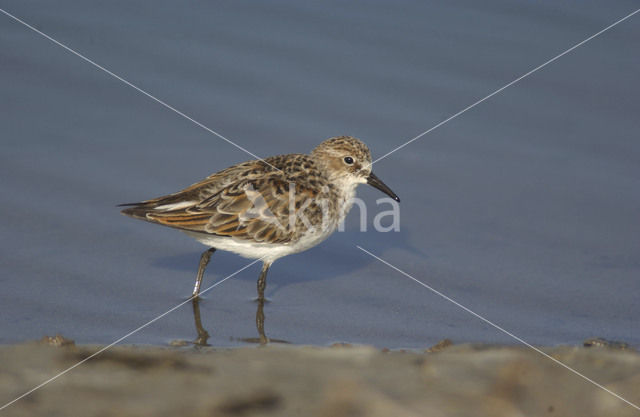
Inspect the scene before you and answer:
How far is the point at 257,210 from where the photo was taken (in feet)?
26.1

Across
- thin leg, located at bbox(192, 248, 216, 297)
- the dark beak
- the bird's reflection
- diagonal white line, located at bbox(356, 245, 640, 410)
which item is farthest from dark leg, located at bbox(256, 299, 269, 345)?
the dark beak

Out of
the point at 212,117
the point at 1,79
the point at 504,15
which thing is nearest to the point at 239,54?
the point at 212,117

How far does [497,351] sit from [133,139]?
17.9ft

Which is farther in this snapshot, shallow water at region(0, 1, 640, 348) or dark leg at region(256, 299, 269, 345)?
shallow water at region(0, 1, 640, 348)

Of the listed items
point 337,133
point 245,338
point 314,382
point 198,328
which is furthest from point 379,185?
point 314,382

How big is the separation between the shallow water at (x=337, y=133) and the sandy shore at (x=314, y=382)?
91 cm

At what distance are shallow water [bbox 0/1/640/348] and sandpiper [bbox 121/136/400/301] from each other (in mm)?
524

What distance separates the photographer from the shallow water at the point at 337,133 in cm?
776

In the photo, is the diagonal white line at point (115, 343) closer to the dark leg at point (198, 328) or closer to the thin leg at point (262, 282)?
the dark leg at point (198, 328)

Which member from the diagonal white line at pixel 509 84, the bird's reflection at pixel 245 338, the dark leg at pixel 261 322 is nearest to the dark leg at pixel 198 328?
the bird's reflection at pixel 245 338

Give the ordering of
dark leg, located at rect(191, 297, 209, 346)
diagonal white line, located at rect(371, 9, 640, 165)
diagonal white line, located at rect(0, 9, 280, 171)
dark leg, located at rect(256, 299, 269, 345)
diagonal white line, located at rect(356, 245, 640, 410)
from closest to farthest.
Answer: diagonal white line, located at rect(356, 245, 640, 410)
dark leg, located at rect(191, 297, 209, 346)
dark leg, located at rect(256, 299, 269, 345)
diagonal white line, located at rect(0, 9, 280, 171)
diagonal white line, located at rect(371, 9, 640, 165)

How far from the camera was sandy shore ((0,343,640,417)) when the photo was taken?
5.41 m

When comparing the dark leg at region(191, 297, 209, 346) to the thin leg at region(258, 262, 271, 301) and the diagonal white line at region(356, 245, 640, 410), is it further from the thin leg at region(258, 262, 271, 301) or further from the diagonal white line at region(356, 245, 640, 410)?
the diagonal white line at region(356, 245, 640, 410)

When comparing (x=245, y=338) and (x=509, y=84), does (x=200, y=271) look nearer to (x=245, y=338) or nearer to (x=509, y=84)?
(x=245, y=338)
